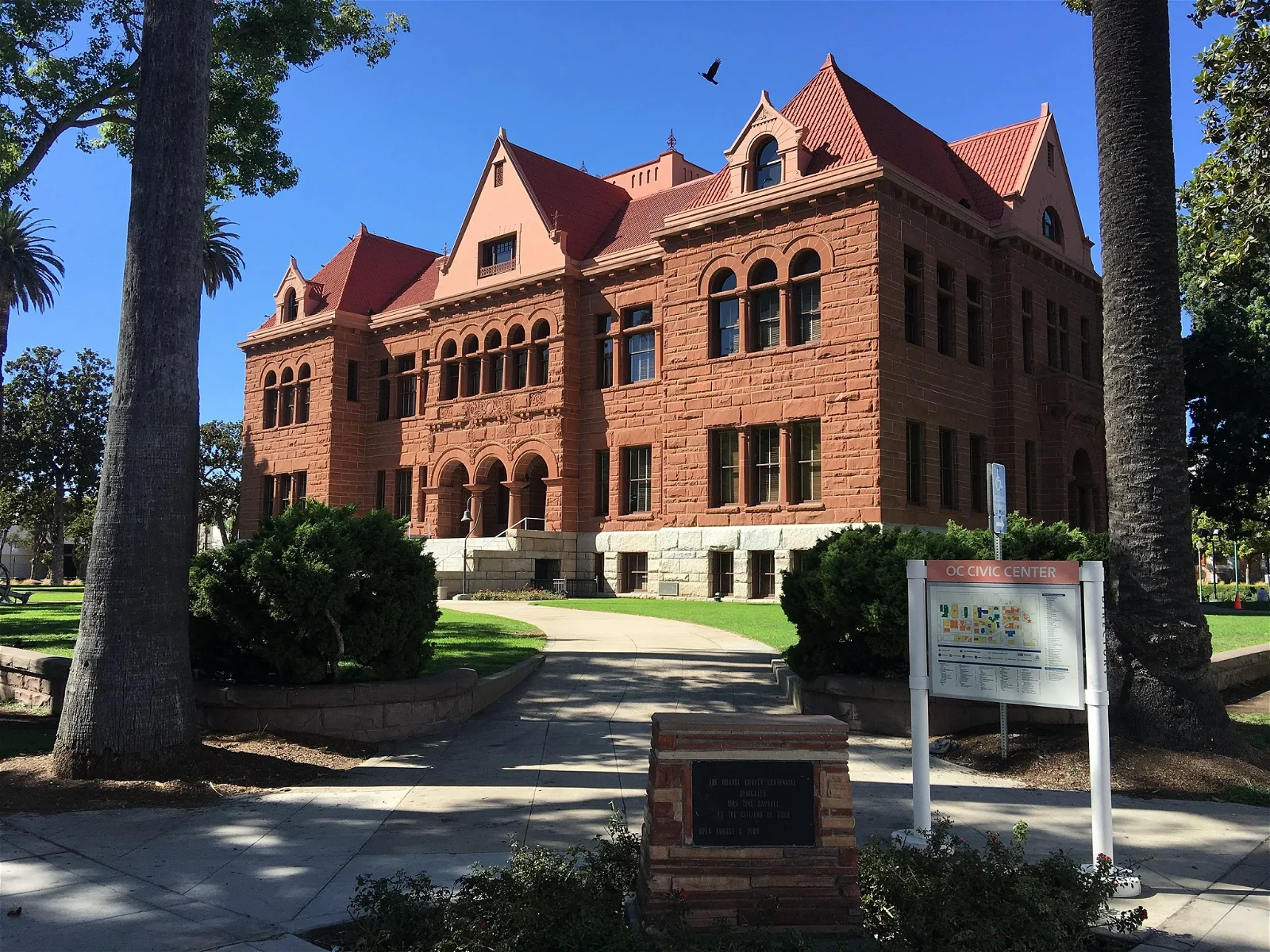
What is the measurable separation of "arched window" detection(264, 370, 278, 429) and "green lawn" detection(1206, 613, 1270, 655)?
1532 inches

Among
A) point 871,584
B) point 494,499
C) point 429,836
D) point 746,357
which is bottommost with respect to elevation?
point 429,836

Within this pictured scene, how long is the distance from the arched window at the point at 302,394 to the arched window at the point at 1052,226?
31.3 meters

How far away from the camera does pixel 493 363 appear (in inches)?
1448

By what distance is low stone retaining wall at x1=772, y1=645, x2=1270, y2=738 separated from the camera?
31.3ft

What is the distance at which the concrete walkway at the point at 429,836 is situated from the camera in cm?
482

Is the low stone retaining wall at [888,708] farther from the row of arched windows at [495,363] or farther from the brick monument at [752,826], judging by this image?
the row of arched windows at [495,363]

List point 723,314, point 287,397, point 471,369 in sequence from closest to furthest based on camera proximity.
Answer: point 723,314 → point 471,369 → point 287,397

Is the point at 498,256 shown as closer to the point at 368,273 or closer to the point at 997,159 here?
the point at 368,273

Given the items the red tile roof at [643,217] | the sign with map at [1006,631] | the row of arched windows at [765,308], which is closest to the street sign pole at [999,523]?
the sign with map at [1006,631]

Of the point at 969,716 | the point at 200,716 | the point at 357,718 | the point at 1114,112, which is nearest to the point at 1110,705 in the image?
the point at 969,716

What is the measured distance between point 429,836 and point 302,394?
40.1 meters

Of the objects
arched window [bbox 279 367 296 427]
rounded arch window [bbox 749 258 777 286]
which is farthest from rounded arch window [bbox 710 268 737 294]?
arched window [bbox 279 367 296 427]

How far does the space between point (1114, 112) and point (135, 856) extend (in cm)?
1054

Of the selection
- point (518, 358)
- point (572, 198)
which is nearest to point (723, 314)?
point (518, 358)
